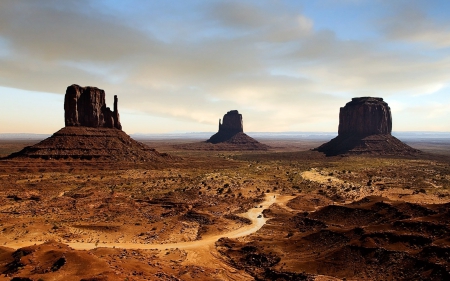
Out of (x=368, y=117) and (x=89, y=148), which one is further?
(x=368, y=117)

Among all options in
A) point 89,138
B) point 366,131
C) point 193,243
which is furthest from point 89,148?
point 366,131

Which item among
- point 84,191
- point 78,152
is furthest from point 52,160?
point 84,191

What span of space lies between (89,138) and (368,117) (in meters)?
133

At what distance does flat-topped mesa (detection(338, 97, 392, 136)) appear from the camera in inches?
5920

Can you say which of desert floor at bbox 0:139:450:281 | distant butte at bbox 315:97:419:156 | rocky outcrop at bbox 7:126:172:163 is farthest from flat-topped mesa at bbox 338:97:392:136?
rocky outcrop at bbox 7:126:172:163

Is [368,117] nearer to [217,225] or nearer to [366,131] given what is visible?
[366,131]

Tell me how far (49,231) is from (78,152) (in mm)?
59255

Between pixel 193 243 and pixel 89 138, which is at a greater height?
pixel 89 138

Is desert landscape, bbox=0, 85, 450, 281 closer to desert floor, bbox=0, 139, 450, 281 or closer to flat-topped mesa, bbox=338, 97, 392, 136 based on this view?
desert floor, bbox=0, 139, 450, 281

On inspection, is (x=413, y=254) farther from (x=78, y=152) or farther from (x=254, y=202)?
(x=78, y=152)

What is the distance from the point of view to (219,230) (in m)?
33.2

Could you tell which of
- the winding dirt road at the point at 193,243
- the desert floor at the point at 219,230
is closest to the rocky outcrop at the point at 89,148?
the desert floor at the point at 219,230

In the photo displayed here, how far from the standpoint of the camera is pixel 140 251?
26.5 m

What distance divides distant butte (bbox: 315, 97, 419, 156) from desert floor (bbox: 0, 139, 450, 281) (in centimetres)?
7700
